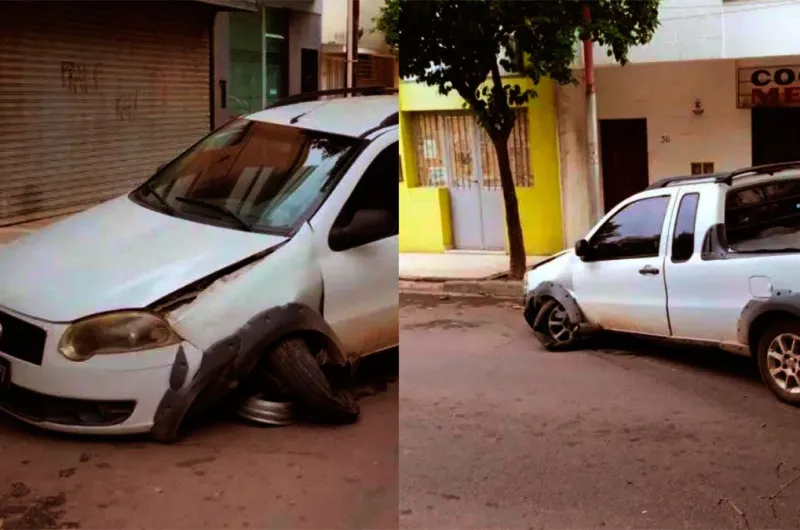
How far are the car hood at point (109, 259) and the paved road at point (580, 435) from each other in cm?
40

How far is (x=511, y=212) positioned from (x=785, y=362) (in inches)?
21.4

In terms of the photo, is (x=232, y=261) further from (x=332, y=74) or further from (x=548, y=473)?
(x=548, y=473)

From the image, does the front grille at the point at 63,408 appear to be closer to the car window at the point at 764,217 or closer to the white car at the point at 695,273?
the white car at the point at 695,273

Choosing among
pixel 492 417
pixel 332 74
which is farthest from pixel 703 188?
pixel 332 74

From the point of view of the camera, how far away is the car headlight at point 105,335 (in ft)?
4.79

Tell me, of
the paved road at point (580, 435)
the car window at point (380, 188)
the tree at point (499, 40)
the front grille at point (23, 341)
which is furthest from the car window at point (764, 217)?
the front grille at point (23, 341)

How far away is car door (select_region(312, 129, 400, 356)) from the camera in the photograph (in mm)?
1604

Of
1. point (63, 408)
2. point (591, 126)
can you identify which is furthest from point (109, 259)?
point (591, 126)

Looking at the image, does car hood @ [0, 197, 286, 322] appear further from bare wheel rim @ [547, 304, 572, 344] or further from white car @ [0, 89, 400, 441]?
bare wheel rim @ [547, 304, 572, 344]

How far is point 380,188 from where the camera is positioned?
65.1 inches

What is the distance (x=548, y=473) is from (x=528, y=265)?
386 millimetres

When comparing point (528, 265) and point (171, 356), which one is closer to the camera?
point (171, 356)

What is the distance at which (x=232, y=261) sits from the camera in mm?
1542

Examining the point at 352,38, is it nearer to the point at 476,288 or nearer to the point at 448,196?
the point at 448,196
